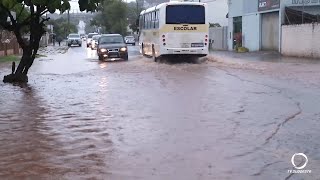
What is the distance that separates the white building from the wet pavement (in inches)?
793

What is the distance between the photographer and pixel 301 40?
33.5 metres

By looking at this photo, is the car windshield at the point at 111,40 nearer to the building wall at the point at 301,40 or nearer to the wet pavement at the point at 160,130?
the building wall at the point at 301,40

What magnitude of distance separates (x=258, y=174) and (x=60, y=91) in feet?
35.9

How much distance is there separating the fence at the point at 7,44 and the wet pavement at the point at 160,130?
71.8 ft

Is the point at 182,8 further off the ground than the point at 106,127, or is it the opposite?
the point at 182,8

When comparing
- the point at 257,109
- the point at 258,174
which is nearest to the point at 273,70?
the point at 257,109

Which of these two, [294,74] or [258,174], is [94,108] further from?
[294,74]

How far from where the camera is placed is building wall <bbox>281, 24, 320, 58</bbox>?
31798 millimetres

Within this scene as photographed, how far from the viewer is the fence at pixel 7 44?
3900 centimetres

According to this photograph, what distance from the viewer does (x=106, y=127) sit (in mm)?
10102

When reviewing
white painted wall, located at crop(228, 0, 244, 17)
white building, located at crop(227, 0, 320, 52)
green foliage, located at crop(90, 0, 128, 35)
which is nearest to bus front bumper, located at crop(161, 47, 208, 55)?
white building, located at crop(227, 0, 320, 52)

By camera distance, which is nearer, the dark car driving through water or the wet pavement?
the wet pavement

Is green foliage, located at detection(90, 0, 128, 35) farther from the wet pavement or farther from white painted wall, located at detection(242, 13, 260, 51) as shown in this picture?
the wet pavement

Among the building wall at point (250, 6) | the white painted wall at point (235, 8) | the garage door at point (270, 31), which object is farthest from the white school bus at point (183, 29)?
the white painted wall at point (235, 8)
